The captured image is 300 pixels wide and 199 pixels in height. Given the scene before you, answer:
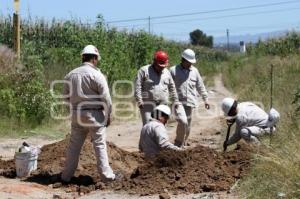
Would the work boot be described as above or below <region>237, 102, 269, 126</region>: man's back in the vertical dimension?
below

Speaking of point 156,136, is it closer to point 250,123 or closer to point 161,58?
point 250,123

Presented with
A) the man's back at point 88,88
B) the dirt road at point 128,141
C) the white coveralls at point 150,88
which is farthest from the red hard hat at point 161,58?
the dirt road at point 128,141

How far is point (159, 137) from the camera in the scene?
9.36 meters

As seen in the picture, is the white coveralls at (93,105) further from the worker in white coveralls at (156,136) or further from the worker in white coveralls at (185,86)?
the worker in white coveralls at (185,86)

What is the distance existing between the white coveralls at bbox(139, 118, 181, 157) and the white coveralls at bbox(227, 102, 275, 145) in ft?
5.48

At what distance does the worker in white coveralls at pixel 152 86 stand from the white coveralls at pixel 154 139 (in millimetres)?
1701

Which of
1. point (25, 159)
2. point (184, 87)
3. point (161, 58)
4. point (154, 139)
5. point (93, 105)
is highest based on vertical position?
point (161, 58)

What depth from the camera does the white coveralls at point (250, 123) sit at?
10523 millimetres

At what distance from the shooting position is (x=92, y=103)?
9.07 m

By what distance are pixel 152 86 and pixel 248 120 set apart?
185 centimetres

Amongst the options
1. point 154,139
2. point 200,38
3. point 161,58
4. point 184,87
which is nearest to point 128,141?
point 184,87

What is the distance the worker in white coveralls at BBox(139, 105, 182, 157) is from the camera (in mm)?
9336

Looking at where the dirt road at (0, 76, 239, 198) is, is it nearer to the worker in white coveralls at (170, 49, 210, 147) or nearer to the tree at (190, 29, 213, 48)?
the worker in white coveralls at (170, 49, 210, 147)

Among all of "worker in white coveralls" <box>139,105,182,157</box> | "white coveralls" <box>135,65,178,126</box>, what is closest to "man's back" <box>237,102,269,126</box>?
"white coveralls" <box>135,65,178,126</box>
